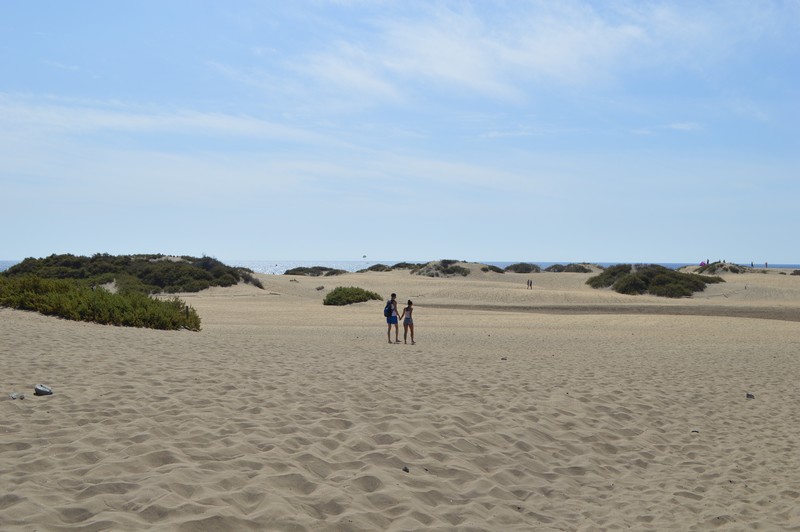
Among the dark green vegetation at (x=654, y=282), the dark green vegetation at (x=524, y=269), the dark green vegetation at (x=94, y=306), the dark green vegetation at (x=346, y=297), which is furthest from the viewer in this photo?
the dark green vegetation at (x=524, y=269)

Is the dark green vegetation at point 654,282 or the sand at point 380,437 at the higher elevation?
the dark green vegetation at point 654,282

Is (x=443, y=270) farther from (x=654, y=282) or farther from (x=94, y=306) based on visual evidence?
(x=94, y=306)

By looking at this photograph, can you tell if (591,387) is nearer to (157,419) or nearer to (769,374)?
(769,374)

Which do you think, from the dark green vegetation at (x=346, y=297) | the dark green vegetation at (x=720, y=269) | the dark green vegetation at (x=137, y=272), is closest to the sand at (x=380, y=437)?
the dark green vegetation at (x=346, y=297)

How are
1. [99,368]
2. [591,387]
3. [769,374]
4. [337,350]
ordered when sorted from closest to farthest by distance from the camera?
1. [99,368]
2. [591,387]
3. [769,374]
4. [337,350]

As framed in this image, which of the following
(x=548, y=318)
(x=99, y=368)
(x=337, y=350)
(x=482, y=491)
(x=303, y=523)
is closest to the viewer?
(x=303, y=523)

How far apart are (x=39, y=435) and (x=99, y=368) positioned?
13.0 ft

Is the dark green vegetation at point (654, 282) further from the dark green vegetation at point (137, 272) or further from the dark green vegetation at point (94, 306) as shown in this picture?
the dark green vegetation at point (94, 306)

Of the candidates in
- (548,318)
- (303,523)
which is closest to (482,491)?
(303,523)

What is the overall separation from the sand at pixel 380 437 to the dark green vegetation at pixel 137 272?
2944 cm

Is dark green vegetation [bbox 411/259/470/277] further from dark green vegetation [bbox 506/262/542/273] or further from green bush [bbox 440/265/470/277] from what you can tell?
dark green vegetation [bbox 506/262/542/273]

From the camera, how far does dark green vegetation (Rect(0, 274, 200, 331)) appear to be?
19391mm

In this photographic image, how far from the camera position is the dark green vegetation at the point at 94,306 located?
63.6 feet

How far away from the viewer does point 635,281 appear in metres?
50.7
